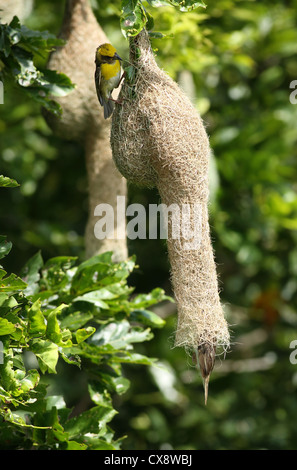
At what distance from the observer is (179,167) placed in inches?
75.6

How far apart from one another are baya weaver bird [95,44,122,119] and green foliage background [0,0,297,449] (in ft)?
3.69

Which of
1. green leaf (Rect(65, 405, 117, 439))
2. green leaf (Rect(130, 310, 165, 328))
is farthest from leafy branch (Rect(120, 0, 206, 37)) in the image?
green leaf (Rect(65, 405, 117, 439))

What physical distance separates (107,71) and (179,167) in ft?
1.20

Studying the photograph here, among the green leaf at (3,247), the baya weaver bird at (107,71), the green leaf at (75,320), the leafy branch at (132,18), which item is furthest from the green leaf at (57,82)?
the green leaf at (75,320)

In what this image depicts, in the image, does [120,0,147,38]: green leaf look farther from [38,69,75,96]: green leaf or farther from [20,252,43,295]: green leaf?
[20,252,43,295]: green leaf

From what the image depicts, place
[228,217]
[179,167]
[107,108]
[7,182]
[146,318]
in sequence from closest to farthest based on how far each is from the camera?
1. [7,182]
2. [179,167]
3. [107,108]
4. [146,318]
5. [228,217]

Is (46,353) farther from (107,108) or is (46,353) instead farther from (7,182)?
(107,108)

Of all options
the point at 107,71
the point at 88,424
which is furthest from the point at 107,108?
the point at 88,424

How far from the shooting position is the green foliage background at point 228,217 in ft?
11.7

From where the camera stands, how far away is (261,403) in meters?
4.31

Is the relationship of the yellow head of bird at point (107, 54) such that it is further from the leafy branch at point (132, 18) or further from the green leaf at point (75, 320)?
the green leaf at point (75, 320)

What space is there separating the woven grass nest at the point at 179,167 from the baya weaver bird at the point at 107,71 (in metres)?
0.05

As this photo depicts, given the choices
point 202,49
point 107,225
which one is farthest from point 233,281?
point 107,225

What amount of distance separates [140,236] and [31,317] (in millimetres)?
1448
